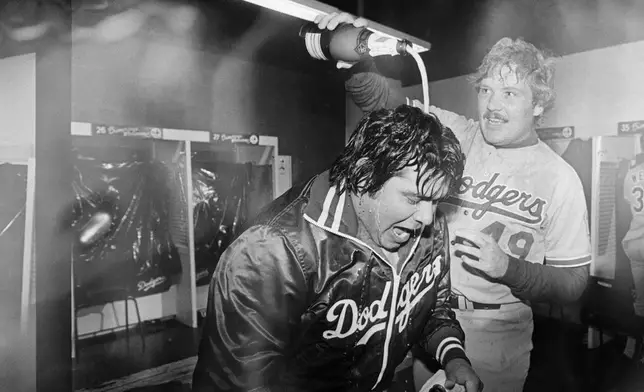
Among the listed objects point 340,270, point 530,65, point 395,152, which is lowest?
point 340,270

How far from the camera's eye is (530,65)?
134 centimetres

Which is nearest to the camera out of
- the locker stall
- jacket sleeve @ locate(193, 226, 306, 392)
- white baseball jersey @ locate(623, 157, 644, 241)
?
jacket sleeve @ locate(193, 226, 306, 392)

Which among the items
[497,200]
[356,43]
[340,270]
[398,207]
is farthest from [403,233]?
[356,43]

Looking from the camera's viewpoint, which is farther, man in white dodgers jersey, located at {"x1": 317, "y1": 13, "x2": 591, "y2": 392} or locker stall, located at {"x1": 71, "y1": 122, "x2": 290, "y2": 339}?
locker stall, located at {"x1": 71, "y1": 122, "x2": 290, "y2": 339}

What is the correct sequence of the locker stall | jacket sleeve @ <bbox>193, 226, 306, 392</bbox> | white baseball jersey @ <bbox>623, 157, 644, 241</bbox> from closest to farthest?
jacket sleeve @ <bbox>193, 226, 306, 392</bbox> → white baseball jersey @ <bbox>623, 157, 644, 241</bbox> → the locker stall

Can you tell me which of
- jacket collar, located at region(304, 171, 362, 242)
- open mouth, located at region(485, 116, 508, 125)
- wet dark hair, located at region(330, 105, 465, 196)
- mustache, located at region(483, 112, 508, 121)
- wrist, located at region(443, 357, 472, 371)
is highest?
mustache, located at region(483, 112, 508, 121)

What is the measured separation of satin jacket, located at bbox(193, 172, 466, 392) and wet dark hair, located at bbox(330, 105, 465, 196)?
74 mm

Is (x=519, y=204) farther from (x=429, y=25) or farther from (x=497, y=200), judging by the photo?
(x=429, y=25)

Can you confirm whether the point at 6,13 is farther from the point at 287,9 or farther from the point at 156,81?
the point at 287,9

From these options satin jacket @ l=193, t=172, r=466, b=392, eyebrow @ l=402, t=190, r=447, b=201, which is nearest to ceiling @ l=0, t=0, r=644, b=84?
eyebrow @ l=402, t=190, r=447, b=201

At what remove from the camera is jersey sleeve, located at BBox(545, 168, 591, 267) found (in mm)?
1333

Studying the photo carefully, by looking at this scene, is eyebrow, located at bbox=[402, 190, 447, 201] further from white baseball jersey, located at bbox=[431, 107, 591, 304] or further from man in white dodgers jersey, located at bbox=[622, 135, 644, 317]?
man in white dodgers jersey, located at bbox=[622, 135, 644, 317]

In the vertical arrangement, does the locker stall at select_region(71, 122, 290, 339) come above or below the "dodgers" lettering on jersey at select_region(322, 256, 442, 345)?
above

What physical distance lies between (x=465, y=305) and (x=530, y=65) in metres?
0.75
